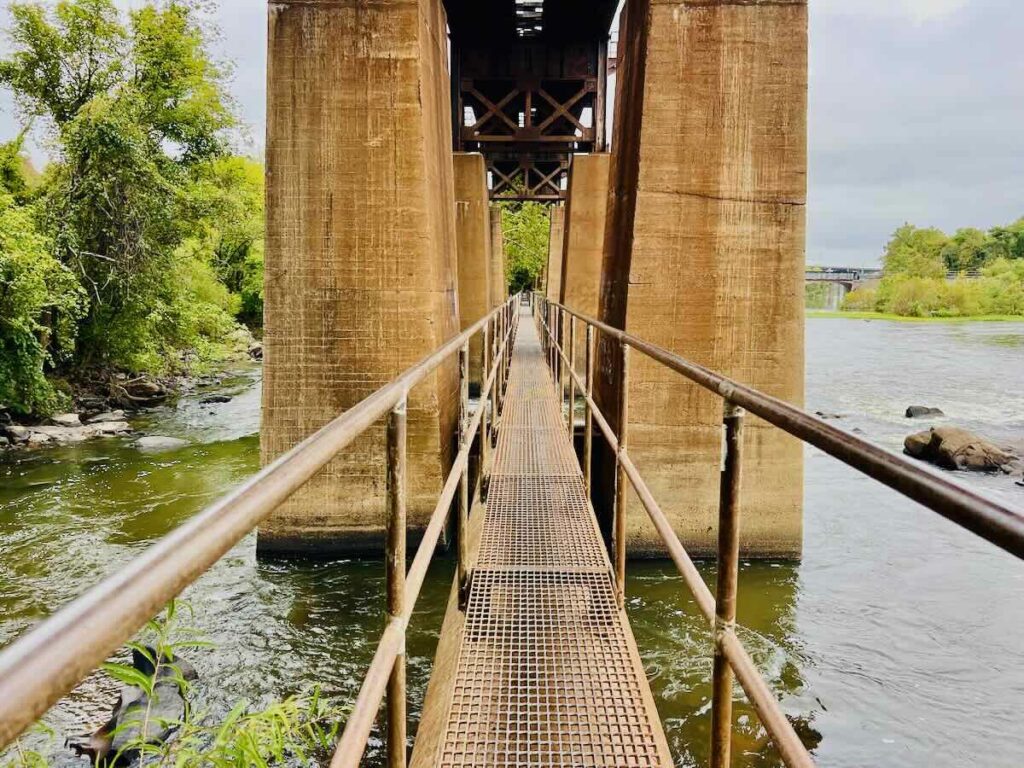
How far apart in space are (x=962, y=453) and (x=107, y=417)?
15781mm

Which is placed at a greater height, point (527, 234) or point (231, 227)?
point (527, 234)

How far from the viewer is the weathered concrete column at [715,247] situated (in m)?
7.13

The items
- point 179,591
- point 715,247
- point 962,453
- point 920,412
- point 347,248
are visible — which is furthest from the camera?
point 920,412

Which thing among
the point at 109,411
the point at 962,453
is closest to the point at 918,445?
the point at 962,453

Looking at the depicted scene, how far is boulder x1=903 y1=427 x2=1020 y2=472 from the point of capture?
39.3 feet

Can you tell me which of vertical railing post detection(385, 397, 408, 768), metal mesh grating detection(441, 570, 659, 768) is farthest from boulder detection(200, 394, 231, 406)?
vertical railing post detection(385, 397, 408, 768)

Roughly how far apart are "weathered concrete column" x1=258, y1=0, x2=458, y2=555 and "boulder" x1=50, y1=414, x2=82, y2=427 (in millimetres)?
8527

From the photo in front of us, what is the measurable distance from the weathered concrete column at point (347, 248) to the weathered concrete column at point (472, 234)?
7580 millimetres

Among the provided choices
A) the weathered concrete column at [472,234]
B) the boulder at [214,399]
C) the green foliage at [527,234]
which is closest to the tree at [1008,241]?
the green foliage at [527,234]

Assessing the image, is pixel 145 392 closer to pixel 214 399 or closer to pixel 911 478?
pixel 214 399

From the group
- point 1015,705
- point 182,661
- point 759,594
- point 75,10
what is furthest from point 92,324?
point 1015,705

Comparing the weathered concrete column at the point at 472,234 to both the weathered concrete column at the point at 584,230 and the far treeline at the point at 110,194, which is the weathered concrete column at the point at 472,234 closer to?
the weathered concrete column at the point at 584,230

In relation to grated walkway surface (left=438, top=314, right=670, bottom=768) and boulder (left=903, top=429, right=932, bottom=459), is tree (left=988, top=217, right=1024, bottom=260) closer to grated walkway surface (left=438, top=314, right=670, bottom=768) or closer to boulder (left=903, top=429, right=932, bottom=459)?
boulder (left=903, top=429, right=932, bottom=459)

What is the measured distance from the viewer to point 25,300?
1214 cm
